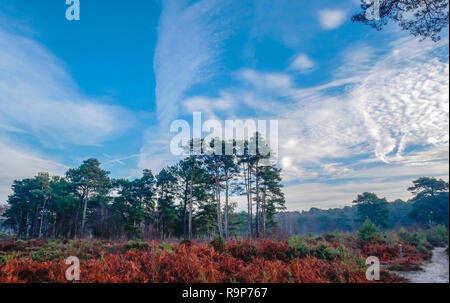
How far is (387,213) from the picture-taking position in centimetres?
3581

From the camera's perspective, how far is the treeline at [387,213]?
17.0ft

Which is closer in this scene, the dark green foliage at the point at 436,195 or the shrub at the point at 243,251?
the dark green foliage at the point at 436,195

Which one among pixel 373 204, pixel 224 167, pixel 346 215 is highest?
pixel 224 167

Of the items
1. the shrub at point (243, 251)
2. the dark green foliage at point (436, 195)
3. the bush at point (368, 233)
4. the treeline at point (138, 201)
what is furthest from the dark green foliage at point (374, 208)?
the shrub at point (243, 251)

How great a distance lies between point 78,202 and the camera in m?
28.4

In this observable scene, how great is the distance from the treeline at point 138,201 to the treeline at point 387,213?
950cm

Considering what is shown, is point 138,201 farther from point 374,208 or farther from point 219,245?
point 374,208

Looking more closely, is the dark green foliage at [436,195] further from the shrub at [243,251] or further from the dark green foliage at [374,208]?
the dark green foliage at [374,208]

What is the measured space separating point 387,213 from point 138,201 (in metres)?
43.5

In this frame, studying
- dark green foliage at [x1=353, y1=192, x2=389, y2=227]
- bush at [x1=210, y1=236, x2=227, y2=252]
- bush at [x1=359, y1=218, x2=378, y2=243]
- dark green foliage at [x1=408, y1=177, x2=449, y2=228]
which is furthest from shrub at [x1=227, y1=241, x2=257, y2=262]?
dark green foliage at [x1=353, y1=192, x2=389, y2=227]

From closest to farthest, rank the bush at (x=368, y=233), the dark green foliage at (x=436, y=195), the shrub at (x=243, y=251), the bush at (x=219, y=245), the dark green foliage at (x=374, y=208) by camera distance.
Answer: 1. the dark green foliage at (x=436, y=195)
2. the shrub at (x=243, y=251)
3. the bush at (x=219, y=245)
4. the bush at (x=368, y=233)
5. the dark green foliage at (x=374, y=208)

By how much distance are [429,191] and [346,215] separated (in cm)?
6225
